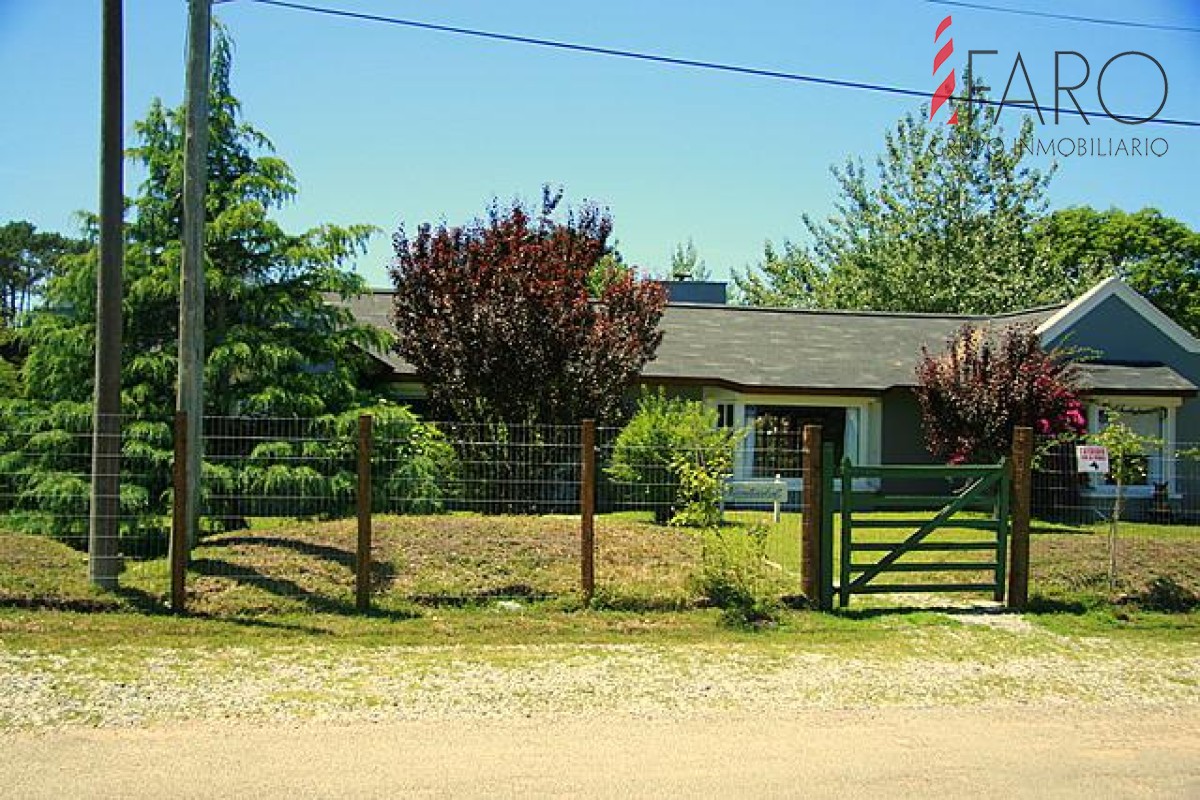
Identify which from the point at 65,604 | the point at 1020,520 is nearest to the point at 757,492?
the point at 1020,520

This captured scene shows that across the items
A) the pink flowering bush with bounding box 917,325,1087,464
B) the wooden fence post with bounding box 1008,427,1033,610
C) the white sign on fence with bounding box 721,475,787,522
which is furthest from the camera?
the pink flowering bush with bounding box 917,325,1087,464

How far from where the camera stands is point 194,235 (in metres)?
10.8

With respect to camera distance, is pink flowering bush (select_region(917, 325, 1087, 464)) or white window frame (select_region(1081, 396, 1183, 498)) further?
white window frame (select_region(1081, 396, 1183, 498))

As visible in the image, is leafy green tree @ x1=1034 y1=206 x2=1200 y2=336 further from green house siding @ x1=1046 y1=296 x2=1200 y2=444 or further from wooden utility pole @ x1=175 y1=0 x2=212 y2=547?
wooden utility pole @ x1=175 y1=0 x2=212 y2=547

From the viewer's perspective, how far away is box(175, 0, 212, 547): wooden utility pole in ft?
35.2

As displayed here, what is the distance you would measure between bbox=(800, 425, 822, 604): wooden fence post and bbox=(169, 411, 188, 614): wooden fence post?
5.60 metres

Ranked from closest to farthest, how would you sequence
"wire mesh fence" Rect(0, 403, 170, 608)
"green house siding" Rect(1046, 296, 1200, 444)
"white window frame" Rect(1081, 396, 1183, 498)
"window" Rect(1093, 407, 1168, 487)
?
1. "wire mesh fence" Rect(0, 403, 170, 608)
2. "white window frame" Rect(1081, 396, 1183, 498)
3. "window" Rect(1093, 407, 1168, 487)
4. "green house siding" Rect(1046, 296, 1200, 444)

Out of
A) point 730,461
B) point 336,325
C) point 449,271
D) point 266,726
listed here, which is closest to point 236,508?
point 336,325

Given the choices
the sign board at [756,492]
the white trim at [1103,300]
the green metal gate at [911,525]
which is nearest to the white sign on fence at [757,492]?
the sign board at [756,492]

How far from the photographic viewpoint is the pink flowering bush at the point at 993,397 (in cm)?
1717

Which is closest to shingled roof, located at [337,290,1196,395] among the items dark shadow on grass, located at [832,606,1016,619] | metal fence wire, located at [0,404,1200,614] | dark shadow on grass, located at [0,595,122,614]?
metal fence wire, located at [0,404,1200,614]

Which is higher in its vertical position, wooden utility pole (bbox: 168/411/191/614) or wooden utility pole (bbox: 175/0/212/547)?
wooden utility pole (bbox: 175/0/212/547)

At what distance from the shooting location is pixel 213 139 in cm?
1490

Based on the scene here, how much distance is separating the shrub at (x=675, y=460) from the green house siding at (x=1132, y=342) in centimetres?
1055
